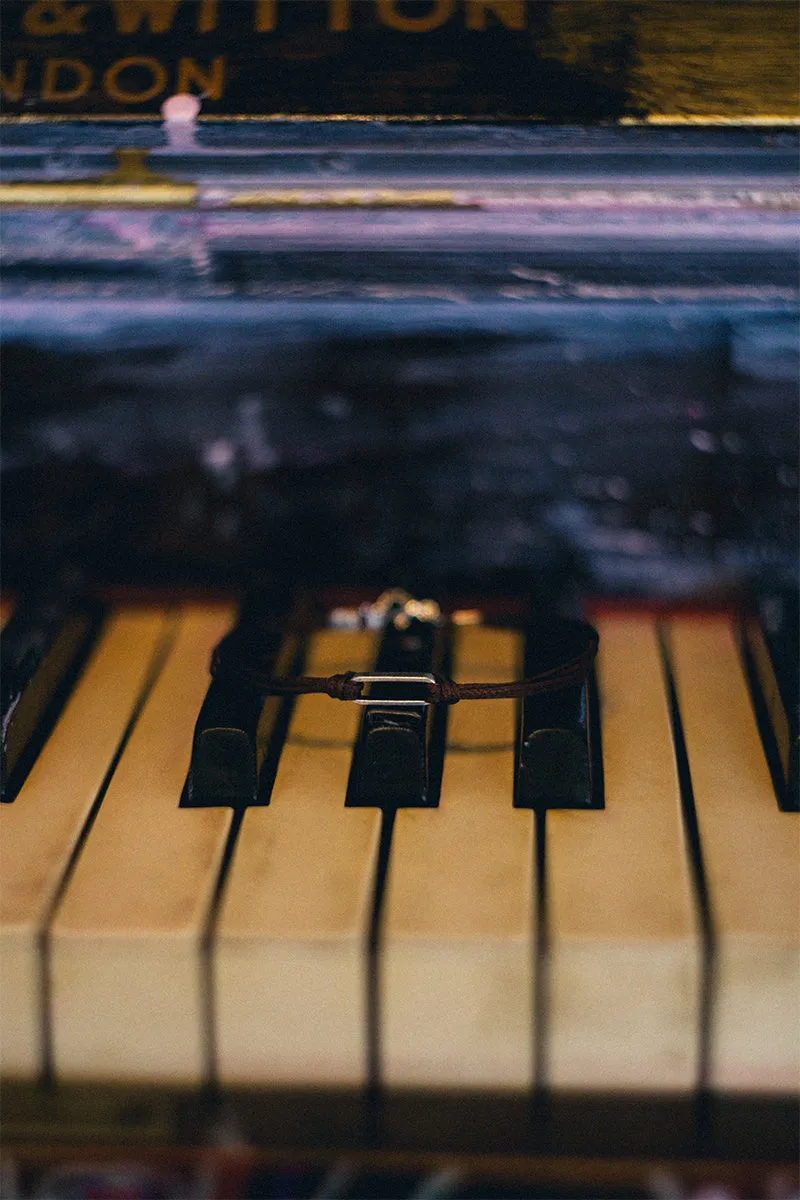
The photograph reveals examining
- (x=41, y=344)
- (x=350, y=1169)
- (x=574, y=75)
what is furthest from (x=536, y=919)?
(x=41, y=344)

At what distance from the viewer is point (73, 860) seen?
2.37 feet

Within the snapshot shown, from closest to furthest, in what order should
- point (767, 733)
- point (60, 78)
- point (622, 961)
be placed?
point (622, 961), point (60, 78), point (767, 733)

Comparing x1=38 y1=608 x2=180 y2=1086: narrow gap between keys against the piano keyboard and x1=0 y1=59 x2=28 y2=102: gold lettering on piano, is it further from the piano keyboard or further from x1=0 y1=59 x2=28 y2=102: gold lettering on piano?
x1=0 y1=59 x2=28 y2=102: gold lettering on piano

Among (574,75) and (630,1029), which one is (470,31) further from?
(630,1029)

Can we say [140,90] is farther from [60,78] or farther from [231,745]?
[231,745]

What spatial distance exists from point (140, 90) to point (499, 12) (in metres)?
0.26

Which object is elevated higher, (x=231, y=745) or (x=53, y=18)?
(x=53, y=18)

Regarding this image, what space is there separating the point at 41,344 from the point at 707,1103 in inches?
34.6

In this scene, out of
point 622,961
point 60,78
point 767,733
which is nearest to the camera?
point 622,961

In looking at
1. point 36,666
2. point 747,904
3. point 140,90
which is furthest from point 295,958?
point 140,90

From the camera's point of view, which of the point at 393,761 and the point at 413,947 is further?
the point at 393,761

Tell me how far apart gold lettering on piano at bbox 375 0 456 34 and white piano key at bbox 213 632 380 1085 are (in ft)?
1.87

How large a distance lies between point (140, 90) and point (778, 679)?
0.64 meters

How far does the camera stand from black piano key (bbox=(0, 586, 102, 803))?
2.71 ft
